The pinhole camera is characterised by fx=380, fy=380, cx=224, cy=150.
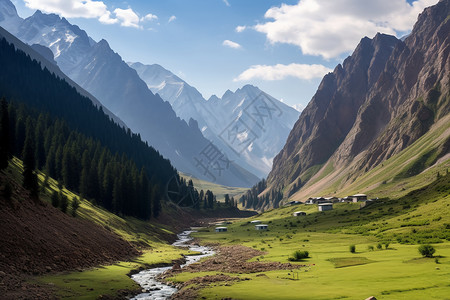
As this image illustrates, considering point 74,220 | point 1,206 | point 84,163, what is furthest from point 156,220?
point 1,206

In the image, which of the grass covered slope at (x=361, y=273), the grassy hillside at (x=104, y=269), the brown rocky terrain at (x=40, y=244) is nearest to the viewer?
the grass covered slope at (x=361, y=273)

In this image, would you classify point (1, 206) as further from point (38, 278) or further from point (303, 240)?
point (303, 240)

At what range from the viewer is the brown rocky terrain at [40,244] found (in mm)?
46281

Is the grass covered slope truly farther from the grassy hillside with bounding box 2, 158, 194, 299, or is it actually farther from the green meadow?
the grassy hillside with bounding box 2, 158, 194, 299

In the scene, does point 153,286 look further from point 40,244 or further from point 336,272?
point 336,272

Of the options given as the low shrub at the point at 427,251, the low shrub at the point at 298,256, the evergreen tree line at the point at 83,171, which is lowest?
the low shrub at the point at 298,256

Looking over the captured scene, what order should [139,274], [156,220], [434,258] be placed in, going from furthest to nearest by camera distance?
[156,220]
[139,274]
[434,258]

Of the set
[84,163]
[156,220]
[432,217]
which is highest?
[84,163]

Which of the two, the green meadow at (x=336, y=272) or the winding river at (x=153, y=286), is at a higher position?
the green meadow at (x=336, y=272)

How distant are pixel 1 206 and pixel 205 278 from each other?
1299 inches

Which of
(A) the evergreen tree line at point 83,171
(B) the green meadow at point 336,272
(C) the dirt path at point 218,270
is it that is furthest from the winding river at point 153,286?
(A) the evergreen tree line at point 83,171

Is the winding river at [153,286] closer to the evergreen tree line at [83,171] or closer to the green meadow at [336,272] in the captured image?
the green meadow at [336,272]

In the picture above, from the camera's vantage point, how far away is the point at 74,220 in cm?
7944

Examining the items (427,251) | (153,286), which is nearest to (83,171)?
(153,286)
